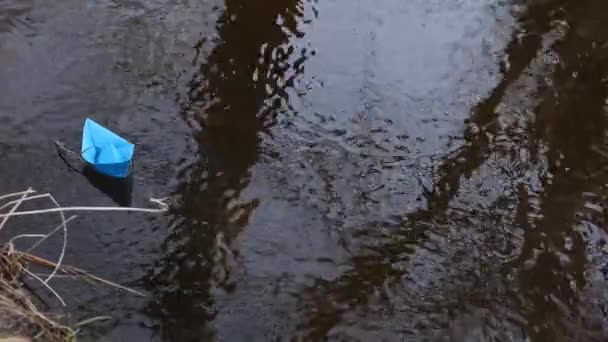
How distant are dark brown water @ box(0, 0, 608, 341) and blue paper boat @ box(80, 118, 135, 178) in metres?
0.12

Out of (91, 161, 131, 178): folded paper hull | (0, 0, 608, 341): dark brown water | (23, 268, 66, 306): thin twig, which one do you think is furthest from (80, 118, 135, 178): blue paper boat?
(23, 268, 66, 306): thin twig

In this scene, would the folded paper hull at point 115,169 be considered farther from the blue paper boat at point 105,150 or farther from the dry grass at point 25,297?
the dry grass at point 25,297

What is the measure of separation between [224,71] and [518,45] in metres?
1.82

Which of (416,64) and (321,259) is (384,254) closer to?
(321,259)

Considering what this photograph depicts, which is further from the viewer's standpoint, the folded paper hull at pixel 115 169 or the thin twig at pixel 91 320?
the folded paper hull at pixel 115 169

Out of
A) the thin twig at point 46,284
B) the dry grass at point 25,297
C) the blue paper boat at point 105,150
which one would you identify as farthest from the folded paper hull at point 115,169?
the thin twig at point 46,284

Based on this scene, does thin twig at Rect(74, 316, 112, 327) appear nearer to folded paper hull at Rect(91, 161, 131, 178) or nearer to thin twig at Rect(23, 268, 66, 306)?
thin twig at Rect(23, 268, 66, 306)

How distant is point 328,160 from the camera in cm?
345

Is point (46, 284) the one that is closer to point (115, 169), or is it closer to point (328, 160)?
point (115, 169)

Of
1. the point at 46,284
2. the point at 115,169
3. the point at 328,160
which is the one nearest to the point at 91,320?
the point at 46,284

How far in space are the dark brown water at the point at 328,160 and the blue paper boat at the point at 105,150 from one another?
124 mm

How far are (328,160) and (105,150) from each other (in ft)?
3.52

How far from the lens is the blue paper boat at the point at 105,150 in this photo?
3.14 m

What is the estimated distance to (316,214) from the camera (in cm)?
321
